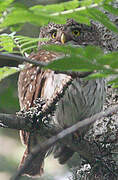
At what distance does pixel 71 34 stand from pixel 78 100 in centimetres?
55

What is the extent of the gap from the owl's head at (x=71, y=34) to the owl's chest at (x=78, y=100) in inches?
13.9

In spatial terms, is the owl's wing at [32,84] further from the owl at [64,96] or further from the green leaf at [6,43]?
the green leaf at [6,43]

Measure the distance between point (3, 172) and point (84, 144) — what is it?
2346mm

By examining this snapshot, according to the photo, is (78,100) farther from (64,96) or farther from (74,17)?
(74,17)

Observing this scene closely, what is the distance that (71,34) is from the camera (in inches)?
118

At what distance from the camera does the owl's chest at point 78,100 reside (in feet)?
8.97

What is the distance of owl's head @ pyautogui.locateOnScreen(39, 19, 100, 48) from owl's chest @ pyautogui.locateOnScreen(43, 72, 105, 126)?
1.16 feet

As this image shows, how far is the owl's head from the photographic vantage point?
115 inches

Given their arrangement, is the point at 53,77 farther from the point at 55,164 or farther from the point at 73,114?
the point at 55,164

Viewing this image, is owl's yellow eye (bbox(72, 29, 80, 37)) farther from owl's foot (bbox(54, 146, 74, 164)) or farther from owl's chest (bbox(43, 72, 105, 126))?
owl's foot (bbox(54, 146, 74, 164))

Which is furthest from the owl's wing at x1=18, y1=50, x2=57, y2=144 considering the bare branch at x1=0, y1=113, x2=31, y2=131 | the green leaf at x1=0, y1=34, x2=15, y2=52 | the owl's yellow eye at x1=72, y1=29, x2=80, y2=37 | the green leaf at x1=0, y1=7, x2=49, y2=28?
the green leaf at x1=0, y1=7, x2=49, y2=28

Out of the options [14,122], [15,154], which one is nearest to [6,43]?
[14,122]

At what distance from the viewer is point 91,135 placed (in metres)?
2.72

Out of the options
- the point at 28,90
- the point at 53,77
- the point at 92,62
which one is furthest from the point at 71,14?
the point at 28,90
